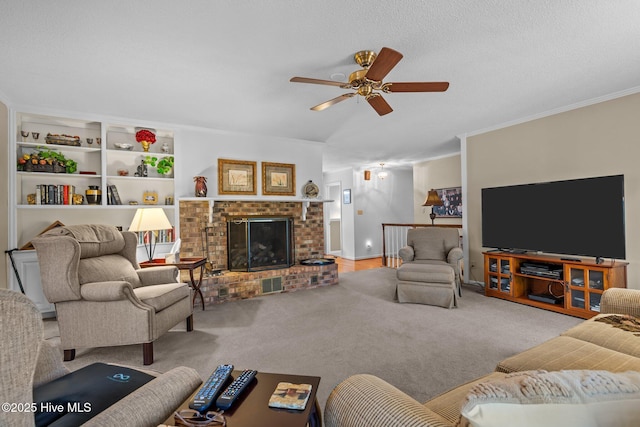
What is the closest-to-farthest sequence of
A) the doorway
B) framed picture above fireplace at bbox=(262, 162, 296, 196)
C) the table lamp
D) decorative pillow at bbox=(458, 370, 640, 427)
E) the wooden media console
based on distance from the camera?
decorative pillow at bbox=(458, 370, 640, 427) < the wooden media console < the table lamp < framed picture above fireplace at bbox=(262, 162, 296, 196) < the doorway

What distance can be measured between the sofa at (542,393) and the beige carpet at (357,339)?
0.74 meters

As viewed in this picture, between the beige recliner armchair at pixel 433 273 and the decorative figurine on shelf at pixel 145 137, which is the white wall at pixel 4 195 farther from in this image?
the beige recliner armchair at pixel 433 273

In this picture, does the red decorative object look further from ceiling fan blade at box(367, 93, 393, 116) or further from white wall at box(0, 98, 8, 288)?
ceiling fan blade at box(367, 93, 393, 116)

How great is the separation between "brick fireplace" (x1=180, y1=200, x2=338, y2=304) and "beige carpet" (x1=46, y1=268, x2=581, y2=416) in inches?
9.9

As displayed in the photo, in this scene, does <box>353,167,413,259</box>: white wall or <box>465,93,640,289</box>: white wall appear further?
<box>353,167,413,259</box>: white wall

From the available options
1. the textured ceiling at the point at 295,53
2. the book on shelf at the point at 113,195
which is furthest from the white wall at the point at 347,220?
the book on shelf at the point at 113,195

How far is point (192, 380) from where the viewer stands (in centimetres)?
114

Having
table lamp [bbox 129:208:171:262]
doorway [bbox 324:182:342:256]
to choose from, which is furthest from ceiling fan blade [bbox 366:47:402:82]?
doorway [bbox 324:182:342:256]

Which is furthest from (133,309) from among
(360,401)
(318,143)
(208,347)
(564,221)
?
(564,221)

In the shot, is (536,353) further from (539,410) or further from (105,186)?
(105,186)

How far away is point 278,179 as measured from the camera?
15.8 ft

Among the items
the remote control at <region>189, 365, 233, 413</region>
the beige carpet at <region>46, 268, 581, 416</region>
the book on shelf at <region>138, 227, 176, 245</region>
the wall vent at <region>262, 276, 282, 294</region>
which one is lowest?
the beige carpet at <region>46, 268, 581, 416</region>

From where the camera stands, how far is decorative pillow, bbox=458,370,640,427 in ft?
1.92

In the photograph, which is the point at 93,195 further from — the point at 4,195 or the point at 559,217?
the point at 559,217
